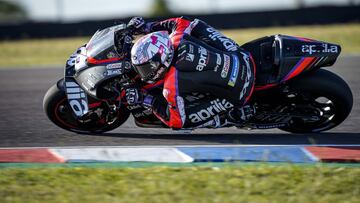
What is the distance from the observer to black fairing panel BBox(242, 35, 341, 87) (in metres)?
6.16

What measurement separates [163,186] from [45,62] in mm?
10528

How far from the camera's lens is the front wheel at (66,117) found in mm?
6594

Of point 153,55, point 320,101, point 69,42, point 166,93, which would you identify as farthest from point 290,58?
point 69,42

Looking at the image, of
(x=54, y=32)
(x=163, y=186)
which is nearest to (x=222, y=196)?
(x=163, y=186)

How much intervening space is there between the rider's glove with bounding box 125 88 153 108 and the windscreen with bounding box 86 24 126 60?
438 millimetres

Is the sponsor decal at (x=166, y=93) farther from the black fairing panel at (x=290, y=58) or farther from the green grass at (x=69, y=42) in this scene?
the green grass at (x=69, y=42)

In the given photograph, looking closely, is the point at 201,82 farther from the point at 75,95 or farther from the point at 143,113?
the point at 75,95

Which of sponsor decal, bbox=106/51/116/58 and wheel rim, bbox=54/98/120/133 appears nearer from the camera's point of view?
sponsor decal, bbox=106/51/116/58

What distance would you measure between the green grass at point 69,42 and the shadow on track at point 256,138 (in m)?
8.38

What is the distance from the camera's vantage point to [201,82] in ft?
20.0

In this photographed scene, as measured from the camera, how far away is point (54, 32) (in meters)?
19.2

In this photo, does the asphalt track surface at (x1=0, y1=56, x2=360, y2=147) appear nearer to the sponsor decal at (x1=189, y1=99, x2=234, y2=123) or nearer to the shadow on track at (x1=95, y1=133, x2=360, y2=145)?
the shadow on track at (x1=95, y1=133, x2=360, y2=145)

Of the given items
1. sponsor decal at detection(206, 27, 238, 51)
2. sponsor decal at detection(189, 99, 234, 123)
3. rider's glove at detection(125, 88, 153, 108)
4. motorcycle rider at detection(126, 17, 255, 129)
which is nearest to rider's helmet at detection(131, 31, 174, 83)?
motorcycle rider at detection(126, 17, 255, 129)

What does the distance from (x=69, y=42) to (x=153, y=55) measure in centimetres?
1348
